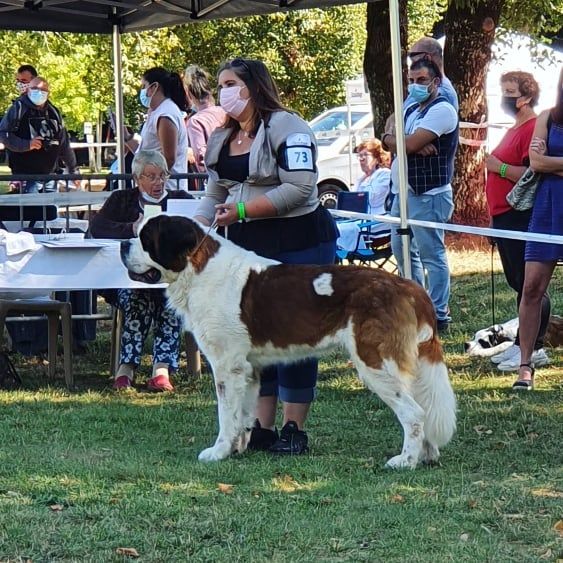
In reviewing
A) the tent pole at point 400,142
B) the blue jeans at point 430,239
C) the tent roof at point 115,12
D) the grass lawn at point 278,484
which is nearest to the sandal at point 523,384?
the grass lawn at point 278,484

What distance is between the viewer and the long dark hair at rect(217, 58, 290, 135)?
224 inches

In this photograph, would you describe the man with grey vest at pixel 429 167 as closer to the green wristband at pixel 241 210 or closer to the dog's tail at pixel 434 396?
the dog's tail at pixel 434 396

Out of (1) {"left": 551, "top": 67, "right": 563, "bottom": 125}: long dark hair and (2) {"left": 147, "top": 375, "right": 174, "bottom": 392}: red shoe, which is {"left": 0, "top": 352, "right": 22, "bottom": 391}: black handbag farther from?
(1) {"left": 551, "top": 67, "right": 563, "bottom": 125}: long dark hair

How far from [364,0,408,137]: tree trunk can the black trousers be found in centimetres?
629

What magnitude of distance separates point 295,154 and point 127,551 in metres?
2.27

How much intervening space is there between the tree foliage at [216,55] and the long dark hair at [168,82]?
2077 centimetres

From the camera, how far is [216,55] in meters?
35.6

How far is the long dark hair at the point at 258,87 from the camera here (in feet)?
18.7

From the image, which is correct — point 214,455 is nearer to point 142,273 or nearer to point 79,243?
point 142,273

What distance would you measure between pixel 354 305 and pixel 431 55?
4.09m

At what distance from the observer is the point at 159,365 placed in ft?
26.3

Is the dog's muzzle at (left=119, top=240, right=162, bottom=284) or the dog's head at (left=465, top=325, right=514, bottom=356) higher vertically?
the dog's muzzle at (left=119, top=240, right=162, bottom=284)

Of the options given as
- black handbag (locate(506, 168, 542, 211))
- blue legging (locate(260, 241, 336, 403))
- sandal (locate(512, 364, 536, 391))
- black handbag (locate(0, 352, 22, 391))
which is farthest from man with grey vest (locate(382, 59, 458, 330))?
black handbag (locate(0, 352, 22, 391))

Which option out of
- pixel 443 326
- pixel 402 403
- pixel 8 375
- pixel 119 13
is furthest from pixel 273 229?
pixel 119 13
